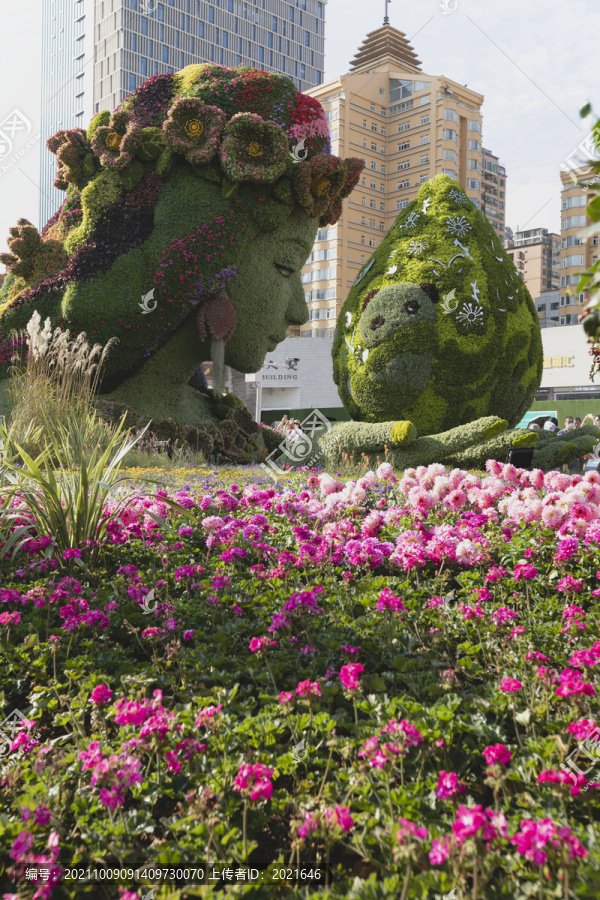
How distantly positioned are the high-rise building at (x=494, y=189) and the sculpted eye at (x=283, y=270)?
6618 cm

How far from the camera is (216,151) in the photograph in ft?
30.0

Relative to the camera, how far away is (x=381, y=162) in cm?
5316

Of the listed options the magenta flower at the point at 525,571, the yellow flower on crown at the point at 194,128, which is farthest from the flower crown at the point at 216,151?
the magenta flower at the point at 525,571

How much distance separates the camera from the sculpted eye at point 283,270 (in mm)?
10172

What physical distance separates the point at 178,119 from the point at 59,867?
32.2 ft

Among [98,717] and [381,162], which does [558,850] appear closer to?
[98,717]

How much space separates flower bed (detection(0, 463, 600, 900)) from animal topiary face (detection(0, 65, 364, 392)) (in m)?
6.66

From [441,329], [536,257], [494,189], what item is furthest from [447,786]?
[494,189]

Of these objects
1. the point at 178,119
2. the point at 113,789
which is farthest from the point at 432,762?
the point at 178,119

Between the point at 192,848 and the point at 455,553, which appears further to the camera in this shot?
the point at 455,553

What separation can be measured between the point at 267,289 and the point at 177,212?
183 cm

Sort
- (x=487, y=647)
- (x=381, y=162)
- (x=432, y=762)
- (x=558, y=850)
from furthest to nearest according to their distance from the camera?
1. (x=381, y=162)
2. (x=487, y=647)
3. (x=432, y=762)
4. (x=558, y=850)

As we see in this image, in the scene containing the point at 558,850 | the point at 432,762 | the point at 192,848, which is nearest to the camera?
the point at 558,850

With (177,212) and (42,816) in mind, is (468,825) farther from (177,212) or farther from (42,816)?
(177,212)
